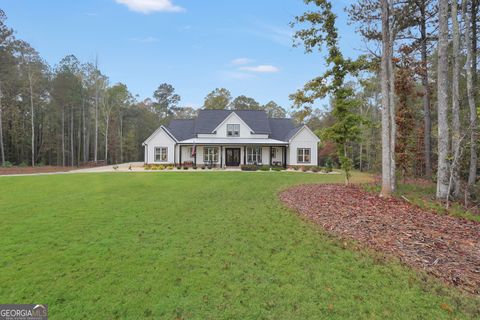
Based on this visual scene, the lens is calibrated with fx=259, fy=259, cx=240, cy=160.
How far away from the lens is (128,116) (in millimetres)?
45844

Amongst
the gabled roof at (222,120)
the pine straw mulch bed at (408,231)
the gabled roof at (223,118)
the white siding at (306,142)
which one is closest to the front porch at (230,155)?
the white siding at (306,142)

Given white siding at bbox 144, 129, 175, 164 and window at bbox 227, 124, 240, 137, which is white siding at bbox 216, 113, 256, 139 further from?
white siding at bbox 144, 129, 175, 164

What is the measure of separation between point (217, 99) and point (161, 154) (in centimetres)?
1954

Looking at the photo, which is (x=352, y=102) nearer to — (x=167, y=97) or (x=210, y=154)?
(x=210, y=154)

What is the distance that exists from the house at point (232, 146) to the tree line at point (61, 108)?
12.3m

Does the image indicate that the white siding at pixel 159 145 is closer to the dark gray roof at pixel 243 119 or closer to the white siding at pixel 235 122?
the dark gray roof at pixel 243 119

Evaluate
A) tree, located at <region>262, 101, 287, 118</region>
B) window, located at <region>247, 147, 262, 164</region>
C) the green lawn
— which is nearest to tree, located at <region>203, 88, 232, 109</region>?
tree, located at <region>262, 101, 287, 118</region>

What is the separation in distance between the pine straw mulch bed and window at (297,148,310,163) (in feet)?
59.6

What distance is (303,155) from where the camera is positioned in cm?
2758

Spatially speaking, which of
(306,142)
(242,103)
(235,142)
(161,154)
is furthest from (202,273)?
(242,103)

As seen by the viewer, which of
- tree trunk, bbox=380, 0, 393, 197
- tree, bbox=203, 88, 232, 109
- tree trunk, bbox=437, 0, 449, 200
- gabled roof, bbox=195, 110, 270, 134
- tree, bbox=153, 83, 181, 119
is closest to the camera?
tree trunk, bbox=437, 0, 449, 200

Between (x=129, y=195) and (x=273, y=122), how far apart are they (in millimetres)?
24042

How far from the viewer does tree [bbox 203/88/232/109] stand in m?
44.4

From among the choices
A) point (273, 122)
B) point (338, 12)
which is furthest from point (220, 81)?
point (338, 12)
